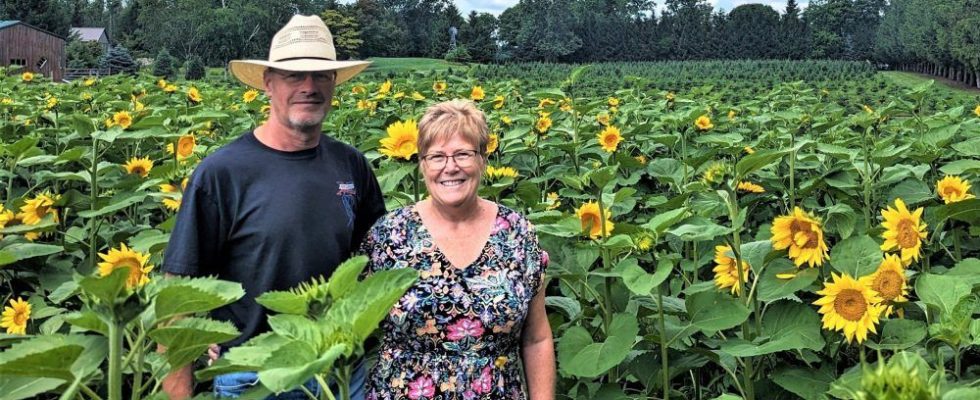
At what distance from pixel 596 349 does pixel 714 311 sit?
258 millimetres

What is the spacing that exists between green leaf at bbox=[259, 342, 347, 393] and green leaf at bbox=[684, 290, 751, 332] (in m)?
1.10

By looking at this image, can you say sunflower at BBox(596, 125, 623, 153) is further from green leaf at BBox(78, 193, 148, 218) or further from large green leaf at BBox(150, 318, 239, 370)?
large green leaf at BBox(150, 318, 239, 370)

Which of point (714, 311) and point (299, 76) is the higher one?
point (299, 76)

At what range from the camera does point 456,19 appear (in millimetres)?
77750

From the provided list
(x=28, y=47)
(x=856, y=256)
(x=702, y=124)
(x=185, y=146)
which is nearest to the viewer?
(x=856, y=256)

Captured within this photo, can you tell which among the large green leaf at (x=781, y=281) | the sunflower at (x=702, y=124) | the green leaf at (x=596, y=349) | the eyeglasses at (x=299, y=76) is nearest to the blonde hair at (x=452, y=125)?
the eyeglasses at (x=299, y=76)

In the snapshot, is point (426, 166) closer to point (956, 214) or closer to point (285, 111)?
point (285, 111)

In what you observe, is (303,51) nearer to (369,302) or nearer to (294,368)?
(369,302)

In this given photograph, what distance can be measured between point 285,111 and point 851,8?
9292cm

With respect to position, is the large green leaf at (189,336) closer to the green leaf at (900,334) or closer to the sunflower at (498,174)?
the green leaf at (900,334)

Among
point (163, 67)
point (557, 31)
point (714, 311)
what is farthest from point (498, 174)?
point (557, 31)

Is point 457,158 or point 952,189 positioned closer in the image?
point 457,158

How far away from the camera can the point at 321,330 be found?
0.92 m

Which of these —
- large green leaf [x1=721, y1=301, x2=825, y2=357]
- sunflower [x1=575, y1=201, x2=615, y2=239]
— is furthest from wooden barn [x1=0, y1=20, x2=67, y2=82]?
large green leaf [x1=721, y1=301, x2=825, y2=357]
